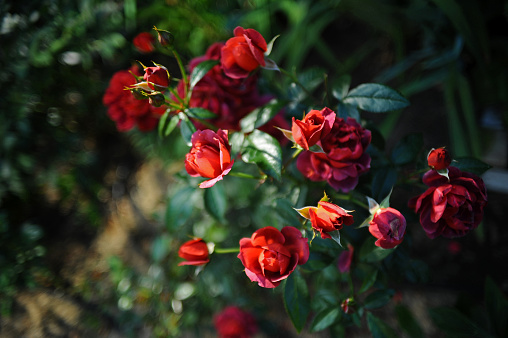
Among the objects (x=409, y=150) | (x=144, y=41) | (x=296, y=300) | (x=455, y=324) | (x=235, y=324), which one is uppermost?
(x=144, y=41)

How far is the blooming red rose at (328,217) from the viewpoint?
384 mm

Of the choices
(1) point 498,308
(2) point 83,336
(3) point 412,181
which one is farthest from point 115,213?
(1) point 498,308

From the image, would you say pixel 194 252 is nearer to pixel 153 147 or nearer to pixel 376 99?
pixel 376 99

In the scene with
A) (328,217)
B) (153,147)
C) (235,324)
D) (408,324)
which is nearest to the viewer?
(328,217)

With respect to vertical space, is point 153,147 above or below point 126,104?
below

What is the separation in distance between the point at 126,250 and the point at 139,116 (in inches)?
33.4

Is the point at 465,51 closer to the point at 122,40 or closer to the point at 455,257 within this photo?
the point at 455,257

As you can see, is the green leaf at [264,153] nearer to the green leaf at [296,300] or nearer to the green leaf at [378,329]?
the green leaf at [296,300]

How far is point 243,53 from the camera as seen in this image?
47 cm

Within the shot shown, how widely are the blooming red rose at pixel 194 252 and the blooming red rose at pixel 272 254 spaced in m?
0.08

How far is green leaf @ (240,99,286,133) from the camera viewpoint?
21.3 inches

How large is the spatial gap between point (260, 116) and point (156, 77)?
0.19 m

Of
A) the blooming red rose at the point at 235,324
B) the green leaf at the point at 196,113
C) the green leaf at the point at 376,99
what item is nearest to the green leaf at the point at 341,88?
the green leaf at the point at 376,99

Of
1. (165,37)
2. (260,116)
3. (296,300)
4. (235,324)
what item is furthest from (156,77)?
(235,324)
